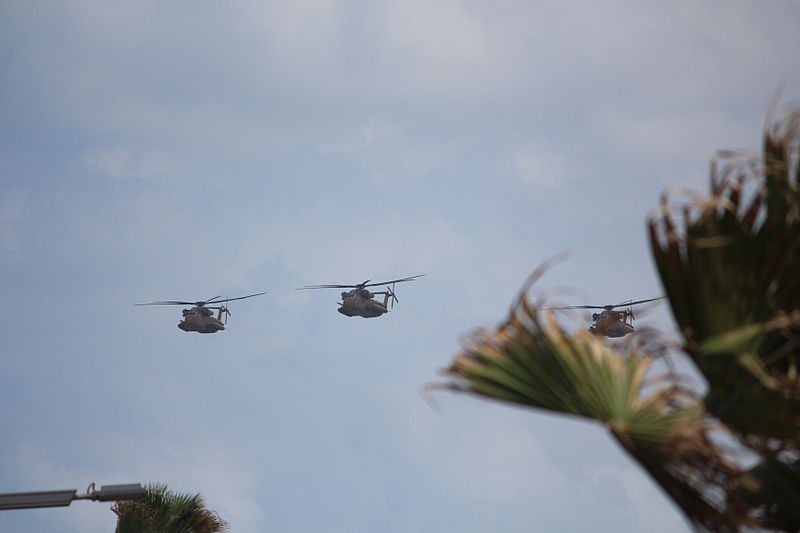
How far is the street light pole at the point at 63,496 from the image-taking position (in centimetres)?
1697

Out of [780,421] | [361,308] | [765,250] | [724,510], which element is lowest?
[724,510]

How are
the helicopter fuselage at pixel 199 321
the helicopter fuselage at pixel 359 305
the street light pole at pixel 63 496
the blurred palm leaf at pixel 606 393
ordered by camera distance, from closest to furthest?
1. the blurred palm leaf at pixel 606 393
2. the street light pole at pixel 63 496
3. the helicopter fuselage at pixel 359 305
4. the helicopter fuselage at pixel 199 321

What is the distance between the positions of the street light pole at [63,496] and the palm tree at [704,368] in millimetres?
12515

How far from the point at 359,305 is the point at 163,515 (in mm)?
45616

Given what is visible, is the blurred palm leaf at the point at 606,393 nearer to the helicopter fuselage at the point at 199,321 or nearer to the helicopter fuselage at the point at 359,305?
the helicopter fuselage at the point at 359,305

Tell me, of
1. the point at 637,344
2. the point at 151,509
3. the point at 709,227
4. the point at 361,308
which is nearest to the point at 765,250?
the point at 709,227

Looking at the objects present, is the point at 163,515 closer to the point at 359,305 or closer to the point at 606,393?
the point at 606,393

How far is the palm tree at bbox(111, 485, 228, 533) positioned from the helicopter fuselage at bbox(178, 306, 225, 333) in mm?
50758

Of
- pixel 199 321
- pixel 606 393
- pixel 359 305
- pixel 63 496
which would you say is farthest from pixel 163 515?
pixel 199 321

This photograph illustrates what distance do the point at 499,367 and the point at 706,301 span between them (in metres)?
1.24

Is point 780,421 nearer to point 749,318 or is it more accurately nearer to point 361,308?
point 749,318

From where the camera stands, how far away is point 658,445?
221 inches

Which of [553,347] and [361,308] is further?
[361,308]

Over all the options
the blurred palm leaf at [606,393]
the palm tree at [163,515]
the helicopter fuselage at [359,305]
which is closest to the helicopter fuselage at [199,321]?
the helicopter fuselage at [359,305]
